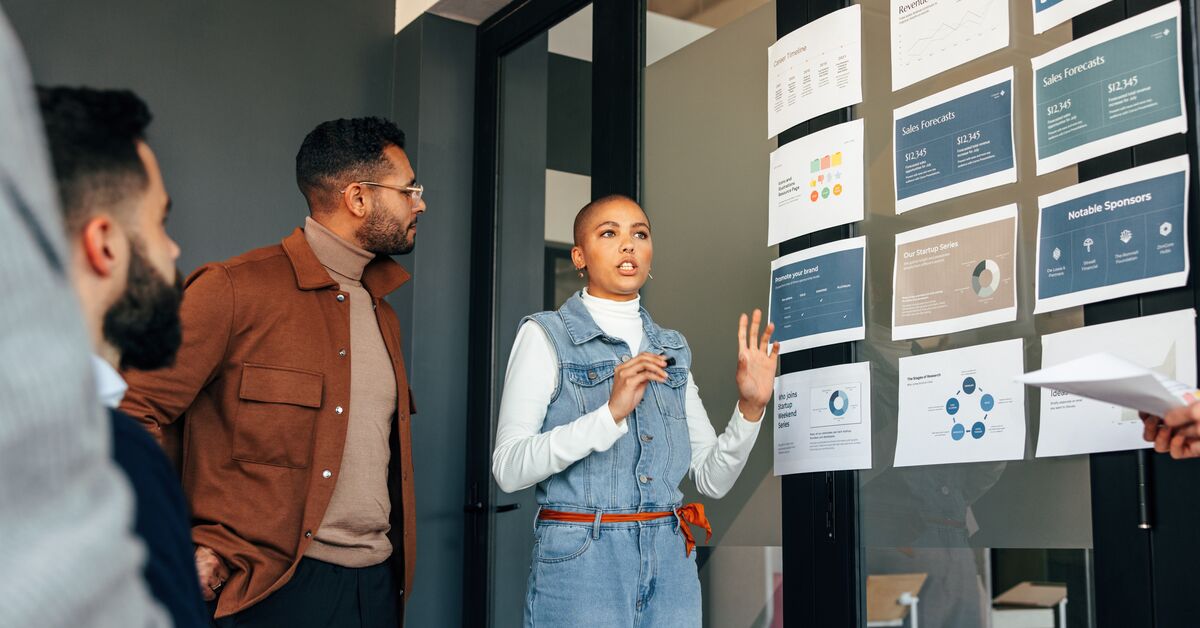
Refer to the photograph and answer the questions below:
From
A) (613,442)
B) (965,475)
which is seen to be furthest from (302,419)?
(965,475)

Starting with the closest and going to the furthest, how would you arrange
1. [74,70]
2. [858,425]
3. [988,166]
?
[988,166], [858,425], [74,70]

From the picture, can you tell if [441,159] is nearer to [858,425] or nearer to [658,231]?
[658,231]

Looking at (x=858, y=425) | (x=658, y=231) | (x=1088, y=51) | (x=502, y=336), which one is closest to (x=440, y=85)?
(x=502, y=336)

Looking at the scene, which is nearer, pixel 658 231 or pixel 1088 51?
pixel 1088 51

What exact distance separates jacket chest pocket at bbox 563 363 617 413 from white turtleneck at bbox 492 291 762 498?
3 centimetres

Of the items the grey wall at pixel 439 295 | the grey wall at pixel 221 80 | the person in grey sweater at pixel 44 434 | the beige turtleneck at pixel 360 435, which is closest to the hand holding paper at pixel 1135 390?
the person in grey sweater at pixel 44 434

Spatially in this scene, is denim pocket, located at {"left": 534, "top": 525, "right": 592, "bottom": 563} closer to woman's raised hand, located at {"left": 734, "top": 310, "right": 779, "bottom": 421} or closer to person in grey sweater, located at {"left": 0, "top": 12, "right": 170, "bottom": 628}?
woman's raised hand, located at {"left": 734, "top": 310, "right": 779, "bottom": 421}

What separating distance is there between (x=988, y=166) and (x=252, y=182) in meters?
2.59

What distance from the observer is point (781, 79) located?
2.62 m

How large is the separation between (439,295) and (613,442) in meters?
1.95

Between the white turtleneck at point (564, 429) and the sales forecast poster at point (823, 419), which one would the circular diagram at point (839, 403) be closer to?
the sales forecast poster at point (823, 419)

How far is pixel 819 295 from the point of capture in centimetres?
242

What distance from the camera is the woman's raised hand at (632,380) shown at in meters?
2.04

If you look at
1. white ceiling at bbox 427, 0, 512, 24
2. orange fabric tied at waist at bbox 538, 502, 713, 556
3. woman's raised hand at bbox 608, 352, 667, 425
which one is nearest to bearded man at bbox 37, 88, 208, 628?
woman's raised hand at bbox 608, 352, 667, 425
